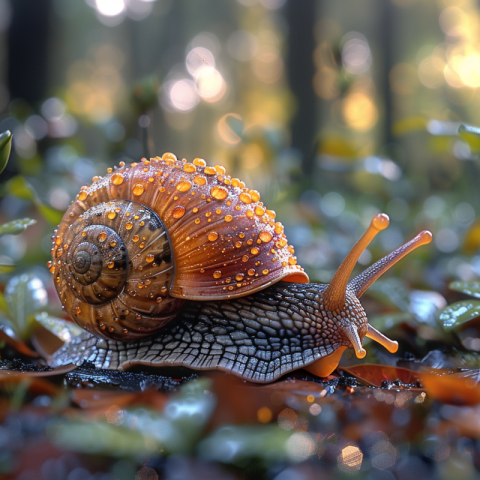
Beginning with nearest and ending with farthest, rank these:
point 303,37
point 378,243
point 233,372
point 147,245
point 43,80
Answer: point 233,372 < point 147,245 < point 378,243 < point 43,80 < point 303,37

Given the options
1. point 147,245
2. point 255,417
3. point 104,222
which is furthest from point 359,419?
point 104,222

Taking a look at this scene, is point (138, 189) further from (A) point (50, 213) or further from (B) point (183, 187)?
(A) point (50, 213)

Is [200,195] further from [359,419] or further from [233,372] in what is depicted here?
[359,419]

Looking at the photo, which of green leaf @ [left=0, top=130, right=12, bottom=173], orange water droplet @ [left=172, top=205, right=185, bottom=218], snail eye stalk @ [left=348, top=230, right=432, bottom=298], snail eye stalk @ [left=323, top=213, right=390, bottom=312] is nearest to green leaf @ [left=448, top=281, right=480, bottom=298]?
snail eye stalk @ [left=348, top=230, right=432, bottom=298]

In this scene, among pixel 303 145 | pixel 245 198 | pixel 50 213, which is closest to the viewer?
pixel 245 198

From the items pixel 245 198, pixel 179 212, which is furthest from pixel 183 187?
pixel 245 198

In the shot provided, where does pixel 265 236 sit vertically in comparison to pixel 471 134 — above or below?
below
